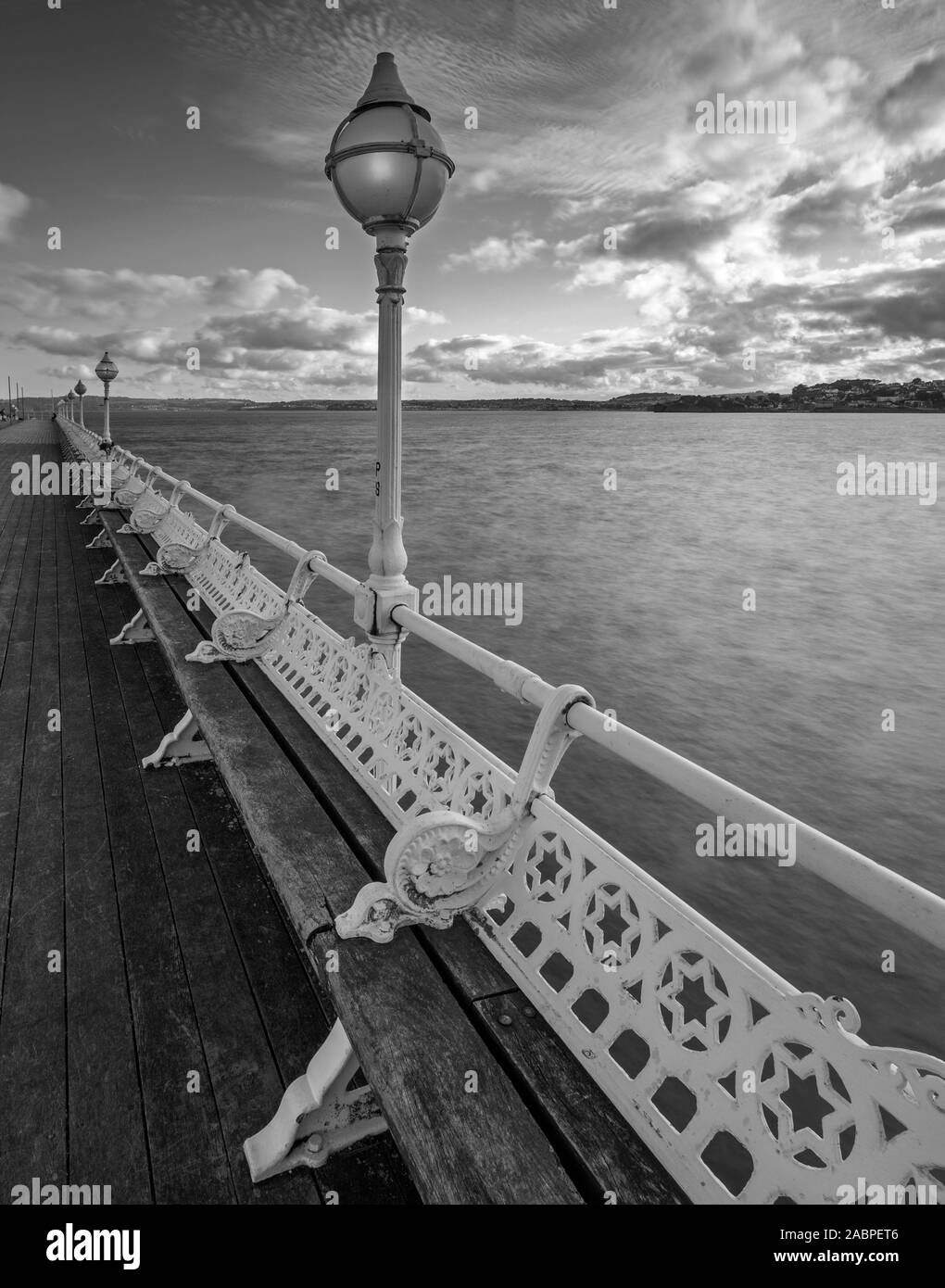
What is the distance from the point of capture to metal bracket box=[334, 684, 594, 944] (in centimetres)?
255

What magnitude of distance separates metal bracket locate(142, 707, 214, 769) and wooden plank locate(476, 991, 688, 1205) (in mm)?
3333

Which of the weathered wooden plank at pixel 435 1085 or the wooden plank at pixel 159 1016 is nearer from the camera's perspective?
the weathered wooden plank at pixel 435 1085

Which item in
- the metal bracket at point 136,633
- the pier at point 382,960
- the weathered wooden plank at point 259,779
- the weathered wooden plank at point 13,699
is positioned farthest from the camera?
the metal bracket at point 136,633

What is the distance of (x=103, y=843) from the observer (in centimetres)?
422

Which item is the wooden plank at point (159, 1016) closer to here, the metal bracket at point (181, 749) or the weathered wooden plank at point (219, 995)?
the weathered wooden plank at point (219, 995)

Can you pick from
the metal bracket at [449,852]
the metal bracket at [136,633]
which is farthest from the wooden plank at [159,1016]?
the metal bracket at [136,633]

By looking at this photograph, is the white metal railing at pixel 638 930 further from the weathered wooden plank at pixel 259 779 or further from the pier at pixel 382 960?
the weathered wooden plank at pixel 259 779

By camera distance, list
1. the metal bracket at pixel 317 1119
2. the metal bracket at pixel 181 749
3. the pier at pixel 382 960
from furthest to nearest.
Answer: the metal bracket at pixel 181 749, the metal bracket at pixel 317 1119, the pier at pixel 382 960

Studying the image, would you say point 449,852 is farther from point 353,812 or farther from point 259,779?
point 259,779

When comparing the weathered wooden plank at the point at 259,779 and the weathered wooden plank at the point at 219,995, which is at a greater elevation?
the weathered wooden plank at the point at 259,779

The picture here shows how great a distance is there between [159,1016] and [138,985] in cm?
22

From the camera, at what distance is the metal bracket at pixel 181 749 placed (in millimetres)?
5070

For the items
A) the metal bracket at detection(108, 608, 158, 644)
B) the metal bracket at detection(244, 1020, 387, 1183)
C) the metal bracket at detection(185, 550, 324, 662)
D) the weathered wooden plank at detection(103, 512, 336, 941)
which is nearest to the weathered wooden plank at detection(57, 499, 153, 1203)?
the metal bracket at detection(244, 1020, 387, 1183)

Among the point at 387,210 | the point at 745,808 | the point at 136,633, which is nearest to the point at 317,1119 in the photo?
the point at 745,808
